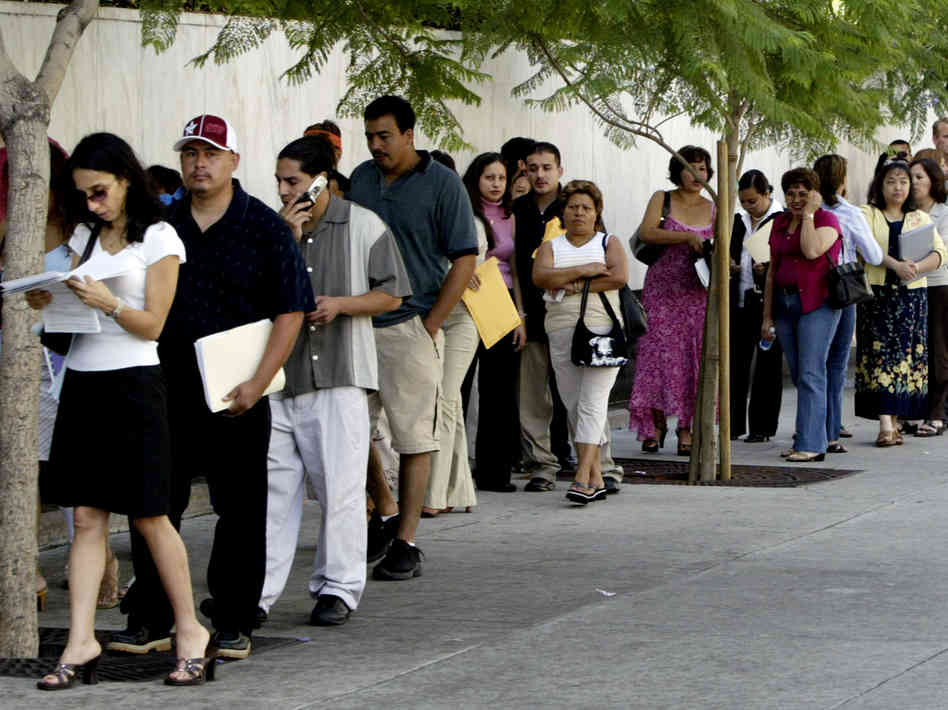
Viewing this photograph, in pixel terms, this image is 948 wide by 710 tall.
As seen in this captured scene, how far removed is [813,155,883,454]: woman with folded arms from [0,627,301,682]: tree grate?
21.7 feet

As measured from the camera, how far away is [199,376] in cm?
590

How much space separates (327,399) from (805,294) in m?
5.62

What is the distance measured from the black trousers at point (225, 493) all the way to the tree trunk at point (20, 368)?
384 mm

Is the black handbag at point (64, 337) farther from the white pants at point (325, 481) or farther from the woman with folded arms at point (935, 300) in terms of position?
the woman with folded arms at point (935, 300)

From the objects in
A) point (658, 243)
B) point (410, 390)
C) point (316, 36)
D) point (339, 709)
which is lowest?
point (339, 709)

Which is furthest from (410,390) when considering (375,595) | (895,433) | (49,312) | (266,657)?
(895,433)

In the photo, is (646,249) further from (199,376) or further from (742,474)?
(199,376)

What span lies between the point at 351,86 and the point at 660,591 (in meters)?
3.71

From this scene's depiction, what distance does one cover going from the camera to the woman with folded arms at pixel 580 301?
9.69 meters

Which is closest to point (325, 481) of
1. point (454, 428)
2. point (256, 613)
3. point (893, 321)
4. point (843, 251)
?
point (256, 613)

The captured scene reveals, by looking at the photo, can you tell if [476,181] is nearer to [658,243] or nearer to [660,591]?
[658,243]

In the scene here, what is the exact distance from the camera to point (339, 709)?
5262 millimetres

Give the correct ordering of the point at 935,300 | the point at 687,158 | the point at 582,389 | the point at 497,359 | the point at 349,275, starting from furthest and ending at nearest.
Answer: the point at 935,300 < the point at 687,158 < the point at 497,359 < the point at 582,389 < the point at 349,275

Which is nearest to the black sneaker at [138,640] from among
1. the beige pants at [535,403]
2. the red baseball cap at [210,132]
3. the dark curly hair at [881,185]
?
the red baseball cap at [210,132]
